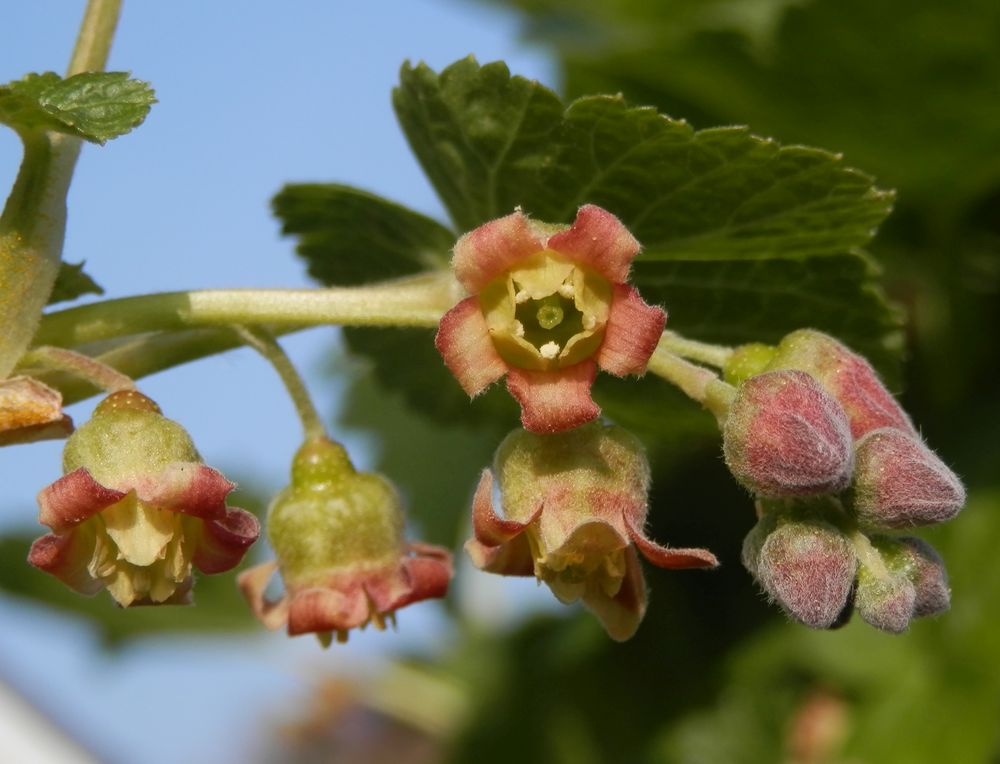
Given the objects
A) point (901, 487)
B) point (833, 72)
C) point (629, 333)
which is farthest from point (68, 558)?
point (833, 72)

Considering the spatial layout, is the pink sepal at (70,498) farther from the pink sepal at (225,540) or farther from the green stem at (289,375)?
the green stem at (289,375)

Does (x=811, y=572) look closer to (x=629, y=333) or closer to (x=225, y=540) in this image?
(x=629, y=333)

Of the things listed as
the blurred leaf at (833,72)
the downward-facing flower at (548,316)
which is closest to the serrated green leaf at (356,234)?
the downward-facing flower at (548,316)

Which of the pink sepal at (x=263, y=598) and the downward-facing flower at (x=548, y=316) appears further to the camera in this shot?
the pink sepal at (x=263, y=598)

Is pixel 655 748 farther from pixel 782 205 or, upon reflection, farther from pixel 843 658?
pixel 782 205

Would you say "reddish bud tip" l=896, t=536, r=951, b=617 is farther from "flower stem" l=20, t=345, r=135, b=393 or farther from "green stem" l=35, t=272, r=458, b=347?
"flower stem" l=20, t=345, r=135, b=393

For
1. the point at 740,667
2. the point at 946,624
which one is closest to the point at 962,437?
the point at 946,624
